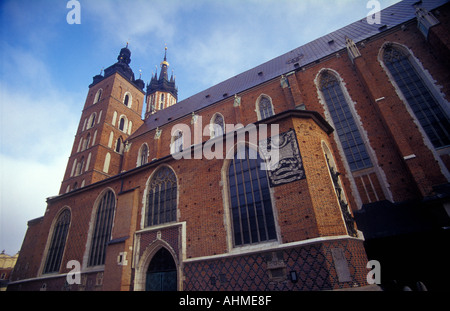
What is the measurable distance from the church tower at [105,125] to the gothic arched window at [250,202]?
640 inches

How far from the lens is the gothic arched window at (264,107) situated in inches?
638

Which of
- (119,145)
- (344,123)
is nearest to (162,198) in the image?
(344,123)

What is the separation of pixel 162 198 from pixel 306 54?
15593 millimetres

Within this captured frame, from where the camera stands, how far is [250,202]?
891 cm

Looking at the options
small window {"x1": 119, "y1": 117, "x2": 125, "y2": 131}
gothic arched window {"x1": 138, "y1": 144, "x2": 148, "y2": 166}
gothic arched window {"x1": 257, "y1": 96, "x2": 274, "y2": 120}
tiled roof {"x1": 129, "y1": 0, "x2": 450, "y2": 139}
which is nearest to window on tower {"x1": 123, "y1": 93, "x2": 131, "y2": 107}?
small window {"x1": 119, "y1": 117, "x2": 125, "y2": 131}

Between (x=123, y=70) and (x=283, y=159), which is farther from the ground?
(x=123, y=70)

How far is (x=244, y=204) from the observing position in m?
9.01

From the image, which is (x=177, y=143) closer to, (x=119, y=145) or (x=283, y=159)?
(x=119, y=145)

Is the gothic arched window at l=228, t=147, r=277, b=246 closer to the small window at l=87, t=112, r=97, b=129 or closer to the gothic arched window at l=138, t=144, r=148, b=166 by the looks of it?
the gothic arched window at l=138, t=144, r=148, b=166

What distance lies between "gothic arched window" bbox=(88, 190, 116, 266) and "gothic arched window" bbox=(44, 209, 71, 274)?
2848 mm

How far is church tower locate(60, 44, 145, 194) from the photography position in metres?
21.5

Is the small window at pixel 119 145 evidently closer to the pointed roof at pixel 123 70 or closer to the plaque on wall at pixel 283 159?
the pointed roof at pixel 123 70

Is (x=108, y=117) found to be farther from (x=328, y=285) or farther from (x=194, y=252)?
(x=328, y=285)
